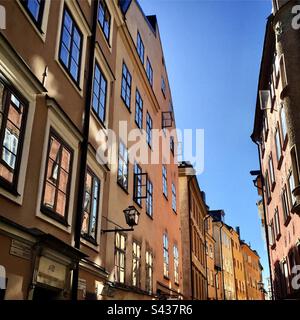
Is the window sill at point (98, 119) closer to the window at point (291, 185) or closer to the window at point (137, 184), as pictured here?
the window at point (137, 184)

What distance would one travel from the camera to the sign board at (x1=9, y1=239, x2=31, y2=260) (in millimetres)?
6652

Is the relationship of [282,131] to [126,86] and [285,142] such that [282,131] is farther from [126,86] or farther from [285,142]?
[126,86]

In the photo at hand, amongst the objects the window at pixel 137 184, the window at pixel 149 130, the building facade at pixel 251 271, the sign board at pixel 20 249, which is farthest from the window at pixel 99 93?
the building facade at pixel 251 271

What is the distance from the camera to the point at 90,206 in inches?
416

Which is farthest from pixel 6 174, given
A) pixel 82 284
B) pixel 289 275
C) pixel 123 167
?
pixel 289 275

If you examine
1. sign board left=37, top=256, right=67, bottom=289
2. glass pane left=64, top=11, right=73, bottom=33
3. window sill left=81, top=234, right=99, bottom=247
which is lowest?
sign board left=37, top=256, right=67, bottom=289

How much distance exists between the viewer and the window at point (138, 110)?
17.1 m

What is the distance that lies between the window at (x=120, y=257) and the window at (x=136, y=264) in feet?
3.91

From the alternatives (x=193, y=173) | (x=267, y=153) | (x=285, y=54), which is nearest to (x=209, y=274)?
(x=193, y=173)

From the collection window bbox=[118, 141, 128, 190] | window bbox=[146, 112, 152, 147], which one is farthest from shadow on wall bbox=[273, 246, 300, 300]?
window bbox=[146, 112, 152, 147]

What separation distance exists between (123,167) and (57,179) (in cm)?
562

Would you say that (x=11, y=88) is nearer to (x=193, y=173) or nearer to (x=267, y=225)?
(x=267, y=225)

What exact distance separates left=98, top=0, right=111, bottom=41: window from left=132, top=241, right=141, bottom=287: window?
695 cm

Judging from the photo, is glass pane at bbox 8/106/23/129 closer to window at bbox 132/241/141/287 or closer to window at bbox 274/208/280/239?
window at bbox 132/241/141/287
